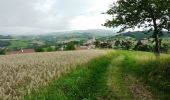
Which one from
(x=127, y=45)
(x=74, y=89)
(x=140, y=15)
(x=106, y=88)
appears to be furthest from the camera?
(x=127, y=45)

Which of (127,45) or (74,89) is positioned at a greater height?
(74,89)

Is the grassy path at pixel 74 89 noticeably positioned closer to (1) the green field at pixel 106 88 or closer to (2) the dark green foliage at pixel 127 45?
(1) the green field at pixel 106 88

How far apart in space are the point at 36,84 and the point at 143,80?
8302mm

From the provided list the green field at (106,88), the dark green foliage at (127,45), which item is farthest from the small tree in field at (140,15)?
the dark green foliage at (127,45)

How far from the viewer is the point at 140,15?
34094 millimetres

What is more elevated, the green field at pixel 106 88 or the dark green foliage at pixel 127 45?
the green field at pixel 106 88

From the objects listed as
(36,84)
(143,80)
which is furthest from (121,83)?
(36,84)

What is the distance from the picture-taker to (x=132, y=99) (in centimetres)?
1462

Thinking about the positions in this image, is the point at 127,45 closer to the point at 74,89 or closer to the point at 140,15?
the point at 140,15

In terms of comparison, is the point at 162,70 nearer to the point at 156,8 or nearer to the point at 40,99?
the point at 40,99

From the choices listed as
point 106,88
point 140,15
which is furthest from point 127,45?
point 106,88

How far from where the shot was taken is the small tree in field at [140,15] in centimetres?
3316

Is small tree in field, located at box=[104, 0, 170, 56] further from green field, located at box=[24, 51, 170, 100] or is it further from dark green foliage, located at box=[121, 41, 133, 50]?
dark green foliage, located at box=[121, 41, 133, 50]

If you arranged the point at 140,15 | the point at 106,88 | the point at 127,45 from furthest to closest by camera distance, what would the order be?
1. the point at 127,45
2. the point at 140,15
3. the point at 106,88
